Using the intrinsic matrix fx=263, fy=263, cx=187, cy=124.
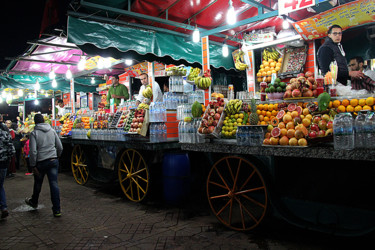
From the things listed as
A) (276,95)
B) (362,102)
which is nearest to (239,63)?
(276,95)

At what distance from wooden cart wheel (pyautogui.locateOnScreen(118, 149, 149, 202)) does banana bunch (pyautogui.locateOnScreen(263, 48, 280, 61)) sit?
16.1ft

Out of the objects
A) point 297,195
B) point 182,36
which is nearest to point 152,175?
point 297,195

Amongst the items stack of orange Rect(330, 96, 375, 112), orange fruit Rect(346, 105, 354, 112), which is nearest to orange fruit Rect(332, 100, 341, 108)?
stack of orange Rect(330, 96, 375, 112)

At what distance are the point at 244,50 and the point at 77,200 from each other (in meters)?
6.21

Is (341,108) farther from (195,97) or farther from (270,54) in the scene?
(270,54)

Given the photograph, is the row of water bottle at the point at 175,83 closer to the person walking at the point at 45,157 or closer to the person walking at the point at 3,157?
the person walking at the point at 45,157

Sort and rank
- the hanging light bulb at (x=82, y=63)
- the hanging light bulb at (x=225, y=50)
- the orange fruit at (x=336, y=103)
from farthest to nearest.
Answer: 1. the hanging light bulb at (x=82, y=63)
2. the hanging light bulb at (x=225, y=50)
3. the orange fruit at (x=336, y=103)

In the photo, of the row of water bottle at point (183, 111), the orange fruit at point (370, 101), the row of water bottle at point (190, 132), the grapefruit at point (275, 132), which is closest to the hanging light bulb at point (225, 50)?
the row of water bottle at point (183, 111)

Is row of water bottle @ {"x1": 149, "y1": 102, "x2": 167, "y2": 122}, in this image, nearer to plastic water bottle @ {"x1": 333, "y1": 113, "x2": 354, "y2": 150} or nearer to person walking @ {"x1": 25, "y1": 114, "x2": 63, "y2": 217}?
person walking @ {"x1": 25, "y1": 114, "x2": 63, "y2": 217}

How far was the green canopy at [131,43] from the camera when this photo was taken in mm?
5512

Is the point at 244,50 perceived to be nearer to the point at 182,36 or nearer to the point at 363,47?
the point at 182,36

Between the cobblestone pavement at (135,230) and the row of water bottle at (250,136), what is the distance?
48.0 inches

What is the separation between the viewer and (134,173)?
510cm

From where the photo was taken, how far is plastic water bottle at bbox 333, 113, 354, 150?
2.64 metres
